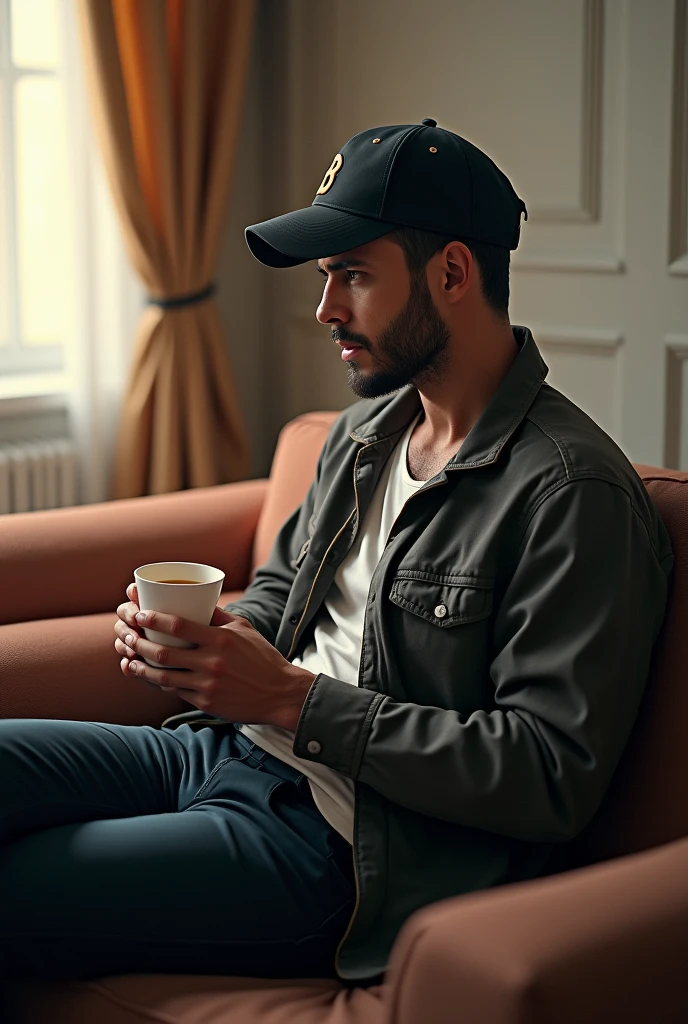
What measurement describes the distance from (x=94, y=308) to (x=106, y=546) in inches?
48.5

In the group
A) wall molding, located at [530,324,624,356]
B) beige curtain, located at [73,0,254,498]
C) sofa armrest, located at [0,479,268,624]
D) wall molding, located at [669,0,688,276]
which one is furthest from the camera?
beige curtain, located at [73,0,254,498]

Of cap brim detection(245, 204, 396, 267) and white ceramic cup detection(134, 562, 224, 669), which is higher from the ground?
cap brim detection(245, 204, 396, 267)

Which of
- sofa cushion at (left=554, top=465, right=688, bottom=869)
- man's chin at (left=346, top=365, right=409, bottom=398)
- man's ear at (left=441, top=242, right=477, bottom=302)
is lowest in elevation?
sofa cushion at (left=554, top=465, right=688, bottom=869)

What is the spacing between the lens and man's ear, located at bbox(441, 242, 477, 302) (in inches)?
56.5

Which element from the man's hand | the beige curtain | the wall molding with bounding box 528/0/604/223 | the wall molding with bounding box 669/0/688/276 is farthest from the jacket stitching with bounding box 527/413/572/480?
the beige curtain

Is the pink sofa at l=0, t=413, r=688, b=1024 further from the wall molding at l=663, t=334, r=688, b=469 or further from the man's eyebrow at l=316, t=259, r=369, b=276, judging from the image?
the wall molding at l=663, t=334, r=688, b=469

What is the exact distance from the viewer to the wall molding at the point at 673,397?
2588 millimetres

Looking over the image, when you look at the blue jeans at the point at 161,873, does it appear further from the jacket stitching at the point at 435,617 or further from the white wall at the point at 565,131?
the white wall at the point at 565,131

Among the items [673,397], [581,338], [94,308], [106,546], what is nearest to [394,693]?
[106,546]

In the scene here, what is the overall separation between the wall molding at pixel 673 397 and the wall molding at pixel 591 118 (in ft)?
1.16

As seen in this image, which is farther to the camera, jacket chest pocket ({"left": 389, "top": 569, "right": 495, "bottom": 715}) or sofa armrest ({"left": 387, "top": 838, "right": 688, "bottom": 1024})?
jacket chest pocket ({"left": 389, "top": 569, "right": 495, "bottom": 715})

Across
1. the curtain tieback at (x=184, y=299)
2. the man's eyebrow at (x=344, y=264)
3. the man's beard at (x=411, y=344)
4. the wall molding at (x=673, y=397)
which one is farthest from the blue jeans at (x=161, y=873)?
the curtain tieback at (x=184, y=299)

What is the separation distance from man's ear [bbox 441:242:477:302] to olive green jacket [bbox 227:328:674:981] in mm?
118

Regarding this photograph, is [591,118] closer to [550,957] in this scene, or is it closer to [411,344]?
[411,344]
